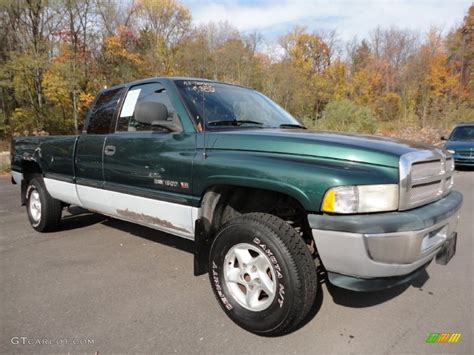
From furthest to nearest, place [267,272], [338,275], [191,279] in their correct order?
1. [191,279]
2. [267,272]
3. [338,275]

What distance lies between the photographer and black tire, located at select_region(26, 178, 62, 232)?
15.6ft

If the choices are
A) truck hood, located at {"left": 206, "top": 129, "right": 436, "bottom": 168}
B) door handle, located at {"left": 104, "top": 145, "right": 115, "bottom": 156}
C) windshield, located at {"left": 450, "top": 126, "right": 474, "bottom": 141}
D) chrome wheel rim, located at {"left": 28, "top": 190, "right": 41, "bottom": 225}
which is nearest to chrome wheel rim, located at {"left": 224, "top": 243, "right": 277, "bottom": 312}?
truck hood, located at {"left": 206, "top": 129, "right": 436, "bottom": 168}

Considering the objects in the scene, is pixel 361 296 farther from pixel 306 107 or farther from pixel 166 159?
pixel 306 107

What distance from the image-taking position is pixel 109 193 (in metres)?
3.75

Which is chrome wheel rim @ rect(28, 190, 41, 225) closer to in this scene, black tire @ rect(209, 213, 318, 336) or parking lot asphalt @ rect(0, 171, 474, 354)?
parking lot asphalt @ rect(0, 171, 474, 354)

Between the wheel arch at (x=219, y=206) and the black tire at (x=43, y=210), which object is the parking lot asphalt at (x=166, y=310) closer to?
the wheel arch at (x=219, y=206)

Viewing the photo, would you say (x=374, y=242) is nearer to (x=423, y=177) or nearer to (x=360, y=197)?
(x=360, y=197)

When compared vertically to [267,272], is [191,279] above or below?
below

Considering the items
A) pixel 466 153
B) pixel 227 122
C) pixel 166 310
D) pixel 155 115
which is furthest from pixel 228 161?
pixel 466 153

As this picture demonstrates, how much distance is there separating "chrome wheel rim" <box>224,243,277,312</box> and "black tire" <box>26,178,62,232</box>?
3181mm

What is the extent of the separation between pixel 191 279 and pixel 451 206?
2278 mm

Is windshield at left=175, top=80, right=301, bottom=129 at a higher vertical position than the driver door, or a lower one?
higher

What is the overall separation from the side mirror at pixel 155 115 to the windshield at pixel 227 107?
0.72 feet

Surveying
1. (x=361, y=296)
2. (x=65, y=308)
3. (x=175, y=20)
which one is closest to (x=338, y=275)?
(x=361, y=296)
